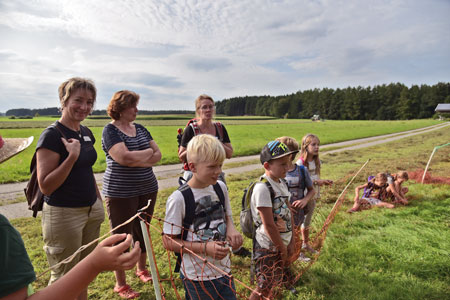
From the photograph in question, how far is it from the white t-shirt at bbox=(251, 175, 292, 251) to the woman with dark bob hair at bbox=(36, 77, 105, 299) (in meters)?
1.73

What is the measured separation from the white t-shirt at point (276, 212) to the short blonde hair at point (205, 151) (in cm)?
75

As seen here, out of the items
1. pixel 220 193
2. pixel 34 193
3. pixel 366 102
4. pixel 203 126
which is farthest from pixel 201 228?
pixel 366 102

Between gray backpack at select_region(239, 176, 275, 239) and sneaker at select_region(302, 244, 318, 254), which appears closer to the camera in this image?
gray backpack at select_region(239, 176, 275, 239)

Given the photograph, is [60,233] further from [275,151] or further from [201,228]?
[275,151]

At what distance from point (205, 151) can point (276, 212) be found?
117 centimetres

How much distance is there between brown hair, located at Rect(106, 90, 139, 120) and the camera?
10.0ft

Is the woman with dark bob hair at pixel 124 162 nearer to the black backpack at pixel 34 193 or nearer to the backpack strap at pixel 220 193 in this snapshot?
the black backpack at pixel 34 193

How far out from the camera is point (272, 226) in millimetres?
2609

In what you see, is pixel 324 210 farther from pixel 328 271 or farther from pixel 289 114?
pixel 289 114

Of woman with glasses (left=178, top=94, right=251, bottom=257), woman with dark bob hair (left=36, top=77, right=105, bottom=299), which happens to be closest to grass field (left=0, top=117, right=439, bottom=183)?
woman with glasses (left=178, top=94, right=251, bottom=257)

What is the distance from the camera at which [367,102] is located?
10294cm

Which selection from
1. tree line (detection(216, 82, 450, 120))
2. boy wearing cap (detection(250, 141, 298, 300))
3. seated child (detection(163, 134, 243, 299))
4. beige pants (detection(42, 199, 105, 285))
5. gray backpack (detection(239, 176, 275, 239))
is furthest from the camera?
tree line (detection(216, 82, 450, 120))

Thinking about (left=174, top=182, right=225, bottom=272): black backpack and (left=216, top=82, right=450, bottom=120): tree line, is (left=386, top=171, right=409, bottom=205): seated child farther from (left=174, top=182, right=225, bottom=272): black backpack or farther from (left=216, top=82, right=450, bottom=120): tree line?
(left=216, top=82, right=450, bottom=120): tree line

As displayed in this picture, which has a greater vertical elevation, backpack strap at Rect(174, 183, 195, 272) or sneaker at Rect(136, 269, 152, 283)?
backpack strap at Rect(174, 183, 195, 272)
